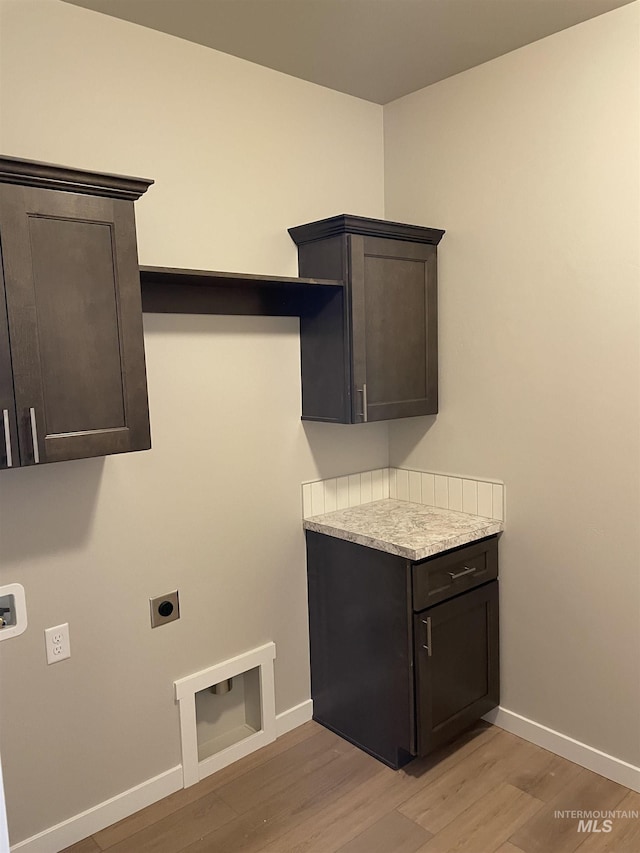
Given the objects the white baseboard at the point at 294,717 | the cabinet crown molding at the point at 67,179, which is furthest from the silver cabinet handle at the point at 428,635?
Result: the cabinet crown molding at the point at 67,179

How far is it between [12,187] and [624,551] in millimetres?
2193

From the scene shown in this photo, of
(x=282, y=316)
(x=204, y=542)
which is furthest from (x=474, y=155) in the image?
(x=204, y=542)

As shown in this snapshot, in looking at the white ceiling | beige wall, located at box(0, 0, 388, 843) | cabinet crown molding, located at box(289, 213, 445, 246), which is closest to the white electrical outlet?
beige wall, located at box(0, 0, 388, 843)

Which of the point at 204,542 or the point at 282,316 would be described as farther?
the point at 282,316

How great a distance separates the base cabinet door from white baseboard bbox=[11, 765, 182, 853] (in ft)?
3.02

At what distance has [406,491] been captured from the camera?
10.0ft

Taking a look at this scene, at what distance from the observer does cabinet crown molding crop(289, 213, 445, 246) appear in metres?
2.44

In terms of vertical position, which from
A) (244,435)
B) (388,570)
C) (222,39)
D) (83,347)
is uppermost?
(222,39)

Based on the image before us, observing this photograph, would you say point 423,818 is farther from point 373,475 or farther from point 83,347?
point 83,347

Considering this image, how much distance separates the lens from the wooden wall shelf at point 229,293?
2190 mm

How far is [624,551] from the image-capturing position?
2301mm

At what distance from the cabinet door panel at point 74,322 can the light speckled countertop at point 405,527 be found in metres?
0.97

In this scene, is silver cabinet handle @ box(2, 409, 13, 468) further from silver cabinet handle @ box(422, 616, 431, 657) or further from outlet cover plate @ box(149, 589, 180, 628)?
silver cabinet handle @ box(422, 616, 431, 657)

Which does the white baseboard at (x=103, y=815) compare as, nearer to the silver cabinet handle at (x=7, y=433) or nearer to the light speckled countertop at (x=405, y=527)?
the light speckled countertop at (x=405, y=527)
